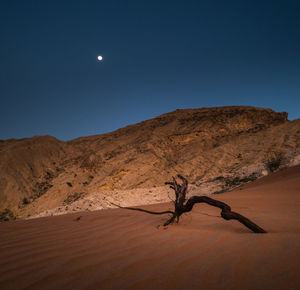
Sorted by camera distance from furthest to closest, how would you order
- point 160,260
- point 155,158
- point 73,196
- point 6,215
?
point 155,158 → point 73,196 → point 6,215 → point 160,260

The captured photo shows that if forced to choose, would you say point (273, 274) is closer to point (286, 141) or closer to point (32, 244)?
point (32, 244)

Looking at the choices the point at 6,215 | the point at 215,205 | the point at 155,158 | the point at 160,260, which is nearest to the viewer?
the point at 160,260

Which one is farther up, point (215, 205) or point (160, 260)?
point (215, 205)

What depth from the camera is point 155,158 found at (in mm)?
15000

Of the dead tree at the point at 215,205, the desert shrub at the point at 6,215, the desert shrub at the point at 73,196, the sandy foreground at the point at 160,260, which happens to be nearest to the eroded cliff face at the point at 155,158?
the desert shrub at the point at 73,196

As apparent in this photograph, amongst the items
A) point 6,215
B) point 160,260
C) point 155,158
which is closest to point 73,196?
point 6,215

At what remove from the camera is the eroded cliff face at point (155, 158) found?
12234 mm

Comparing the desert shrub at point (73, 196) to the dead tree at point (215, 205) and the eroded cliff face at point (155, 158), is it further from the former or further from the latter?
the dead tree at point (215, 205)

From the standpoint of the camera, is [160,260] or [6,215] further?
[6,215]

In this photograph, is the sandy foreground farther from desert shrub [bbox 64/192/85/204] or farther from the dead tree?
desert shrub [bbox 64/192/85/204]

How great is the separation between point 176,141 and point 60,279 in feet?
54.7

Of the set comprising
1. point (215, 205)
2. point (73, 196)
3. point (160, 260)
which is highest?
point (215, 205)

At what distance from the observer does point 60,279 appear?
138 cm

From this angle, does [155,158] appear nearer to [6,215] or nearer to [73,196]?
[73,196]
